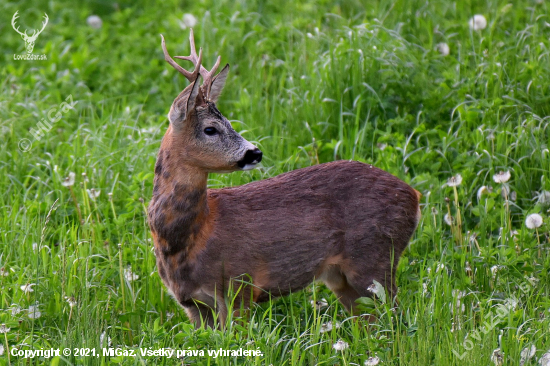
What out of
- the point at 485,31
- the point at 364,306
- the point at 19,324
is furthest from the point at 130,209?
the point at 485,31

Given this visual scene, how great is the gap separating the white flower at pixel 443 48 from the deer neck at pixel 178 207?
3.29 m

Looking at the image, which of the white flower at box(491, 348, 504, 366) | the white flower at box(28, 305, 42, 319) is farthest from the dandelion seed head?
the white flower at box(28, 305, 42, 319)

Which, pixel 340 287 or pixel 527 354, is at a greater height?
pixel 527 354

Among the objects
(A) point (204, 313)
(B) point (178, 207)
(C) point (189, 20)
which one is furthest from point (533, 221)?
(C) point (189, 20)

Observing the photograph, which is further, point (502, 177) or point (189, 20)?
point (189, 20)

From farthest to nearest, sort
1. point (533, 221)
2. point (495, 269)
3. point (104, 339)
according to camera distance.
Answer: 1. point (533, 221)
2. point (495, 269)
3. point (104, 339)

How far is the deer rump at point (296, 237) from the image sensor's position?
4.37 m

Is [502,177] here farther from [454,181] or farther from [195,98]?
[195,98]

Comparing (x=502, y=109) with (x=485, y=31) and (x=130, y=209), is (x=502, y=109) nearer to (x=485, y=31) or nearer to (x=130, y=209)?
(x=485, y=31)

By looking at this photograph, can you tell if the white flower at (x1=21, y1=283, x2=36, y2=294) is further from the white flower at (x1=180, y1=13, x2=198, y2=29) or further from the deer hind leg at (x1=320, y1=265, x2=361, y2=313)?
the white flower at (x1=180, y1=13, x2=198, y2=29)

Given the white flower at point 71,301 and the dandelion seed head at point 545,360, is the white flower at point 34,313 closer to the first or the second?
the white flower at point 71,301

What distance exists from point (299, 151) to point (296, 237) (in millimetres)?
1475

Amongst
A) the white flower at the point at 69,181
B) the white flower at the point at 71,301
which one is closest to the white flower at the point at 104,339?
the white flower at the point at 71,301

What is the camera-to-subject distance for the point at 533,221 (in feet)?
16.5
